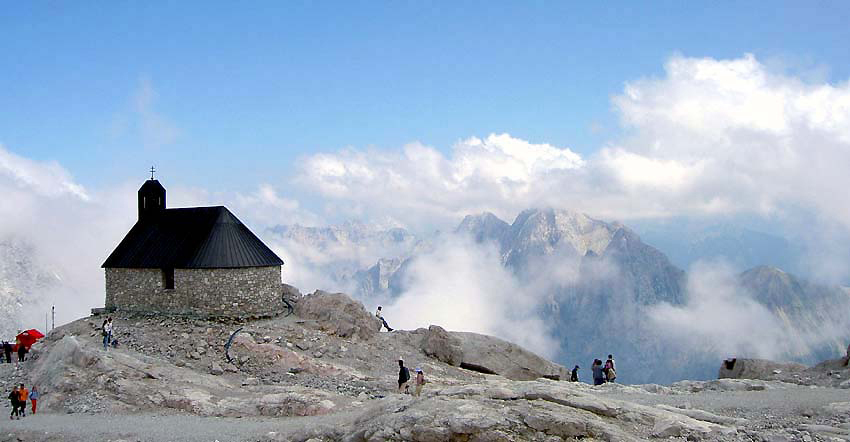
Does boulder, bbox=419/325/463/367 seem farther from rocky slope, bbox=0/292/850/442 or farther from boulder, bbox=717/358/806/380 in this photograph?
boulder, bbox=717/358/806/380

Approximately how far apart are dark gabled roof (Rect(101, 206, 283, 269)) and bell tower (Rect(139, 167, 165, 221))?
1.16 metres

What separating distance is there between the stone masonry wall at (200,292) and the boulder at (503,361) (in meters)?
12.3

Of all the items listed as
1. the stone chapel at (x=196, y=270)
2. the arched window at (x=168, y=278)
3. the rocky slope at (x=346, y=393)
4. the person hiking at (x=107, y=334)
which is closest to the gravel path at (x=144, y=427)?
the rocky slope at (x=346, y=393)

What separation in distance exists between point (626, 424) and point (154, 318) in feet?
97.5

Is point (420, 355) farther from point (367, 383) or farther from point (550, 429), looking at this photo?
point (550, 429)

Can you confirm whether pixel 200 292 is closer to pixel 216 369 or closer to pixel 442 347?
pixel 216 369

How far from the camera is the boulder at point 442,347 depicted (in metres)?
38.5

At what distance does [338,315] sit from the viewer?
39.3m

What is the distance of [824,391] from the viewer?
25.4 m

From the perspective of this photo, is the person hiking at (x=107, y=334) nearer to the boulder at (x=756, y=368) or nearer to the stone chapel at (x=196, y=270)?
the stone chapel at (x=196, y=270)

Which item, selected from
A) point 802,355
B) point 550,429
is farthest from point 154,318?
point 802,355

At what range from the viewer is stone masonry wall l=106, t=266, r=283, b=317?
3766 centimetres

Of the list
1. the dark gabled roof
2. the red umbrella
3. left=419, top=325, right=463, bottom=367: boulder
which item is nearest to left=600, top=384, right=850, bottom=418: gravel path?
left=419, top=325, right=463, bottom=367: boulder

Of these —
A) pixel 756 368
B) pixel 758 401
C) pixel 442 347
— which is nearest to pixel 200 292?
pixel 442 347
